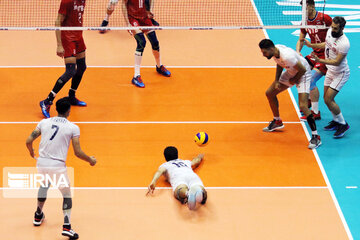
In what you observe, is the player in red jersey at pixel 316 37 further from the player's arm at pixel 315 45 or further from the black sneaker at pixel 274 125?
the black sneaker at pixel 274 125

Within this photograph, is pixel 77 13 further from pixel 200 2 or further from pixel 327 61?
pixel 200 2

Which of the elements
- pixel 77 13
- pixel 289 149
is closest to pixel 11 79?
pixel 77 13

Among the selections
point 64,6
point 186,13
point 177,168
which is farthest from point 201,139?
point 186,13

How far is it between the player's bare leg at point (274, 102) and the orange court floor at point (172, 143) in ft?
0.73

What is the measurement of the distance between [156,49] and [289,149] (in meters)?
4.46

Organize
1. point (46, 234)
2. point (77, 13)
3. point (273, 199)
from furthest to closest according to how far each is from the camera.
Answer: point (77, 13) → point (273, 199) → point (46, 234)

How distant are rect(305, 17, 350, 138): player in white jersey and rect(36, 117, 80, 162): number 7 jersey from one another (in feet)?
17.5

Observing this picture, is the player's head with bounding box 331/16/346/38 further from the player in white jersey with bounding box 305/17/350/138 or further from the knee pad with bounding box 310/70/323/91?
the knee pad with bounding box 310/70/323/91

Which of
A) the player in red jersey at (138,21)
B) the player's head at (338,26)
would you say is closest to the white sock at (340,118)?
the player's head at (338,26)

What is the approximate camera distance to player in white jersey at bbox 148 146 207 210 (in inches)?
388

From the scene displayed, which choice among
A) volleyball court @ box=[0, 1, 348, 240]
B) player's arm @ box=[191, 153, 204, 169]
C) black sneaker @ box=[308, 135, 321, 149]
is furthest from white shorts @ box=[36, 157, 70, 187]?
black sneaker @ box=[308, 135, 321, 149]

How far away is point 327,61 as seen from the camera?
461 inches

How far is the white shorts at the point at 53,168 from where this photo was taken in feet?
28.5

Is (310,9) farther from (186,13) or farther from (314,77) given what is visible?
(186,13)
